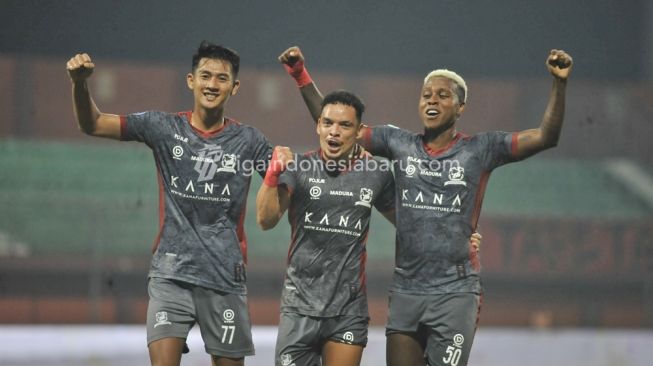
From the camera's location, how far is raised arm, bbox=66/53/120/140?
4.32 meters

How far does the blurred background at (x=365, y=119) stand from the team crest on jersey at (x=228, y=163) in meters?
7.92

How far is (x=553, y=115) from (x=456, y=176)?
562 mm

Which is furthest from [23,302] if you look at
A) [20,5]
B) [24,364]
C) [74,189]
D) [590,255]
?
[590,255]

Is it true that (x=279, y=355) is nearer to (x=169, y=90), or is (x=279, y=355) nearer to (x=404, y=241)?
(x=404, y=241)

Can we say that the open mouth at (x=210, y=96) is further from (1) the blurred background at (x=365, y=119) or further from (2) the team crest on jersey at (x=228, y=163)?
(1) the blurred background at (x=365, y=119)

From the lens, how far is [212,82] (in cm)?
466

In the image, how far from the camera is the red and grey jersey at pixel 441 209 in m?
4.66

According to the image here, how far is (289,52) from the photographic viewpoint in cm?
493
